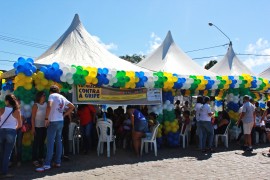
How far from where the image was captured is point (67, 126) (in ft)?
25.3

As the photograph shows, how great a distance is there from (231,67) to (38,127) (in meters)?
11.8

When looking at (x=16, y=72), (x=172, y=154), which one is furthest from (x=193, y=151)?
(x=16, y=72)

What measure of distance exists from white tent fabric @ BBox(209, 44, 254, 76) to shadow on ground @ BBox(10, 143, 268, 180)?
6.34 metres

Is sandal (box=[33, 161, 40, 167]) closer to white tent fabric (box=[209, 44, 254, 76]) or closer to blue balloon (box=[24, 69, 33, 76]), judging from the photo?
blue balloon (box=[24, 69, 33, 76])

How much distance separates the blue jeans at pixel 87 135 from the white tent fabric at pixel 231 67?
30.0 feet

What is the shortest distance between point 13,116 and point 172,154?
4618 millimetres

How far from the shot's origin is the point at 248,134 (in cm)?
944

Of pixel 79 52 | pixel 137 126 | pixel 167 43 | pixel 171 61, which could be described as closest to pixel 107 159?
pixel 137 126

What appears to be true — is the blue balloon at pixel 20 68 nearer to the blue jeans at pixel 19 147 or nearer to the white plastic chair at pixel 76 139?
the blue jeans at pixel 19 147

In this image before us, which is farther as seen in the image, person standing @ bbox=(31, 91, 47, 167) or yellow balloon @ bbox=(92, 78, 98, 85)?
yellow balloon @ bbox=(92, 78, 98, 85)

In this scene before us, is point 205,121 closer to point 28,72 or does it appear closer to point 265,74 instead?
point 28,72

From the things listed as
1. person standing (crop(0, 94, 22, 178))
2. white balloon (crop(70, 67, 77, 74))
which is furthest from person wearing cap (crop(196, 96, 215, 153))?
person standing (crop(0, 94, 22, 178))

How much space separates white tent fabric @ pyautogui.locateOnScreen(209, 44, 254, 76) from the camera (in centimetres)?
1582

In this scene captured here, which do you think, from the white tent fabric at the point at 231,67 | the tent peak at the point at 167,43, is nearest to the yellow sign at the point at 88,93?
the tent peak at the point at 167,43
